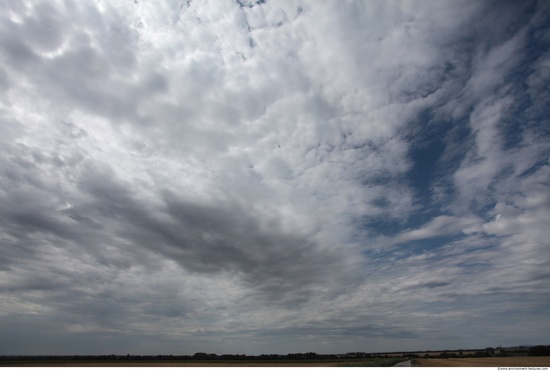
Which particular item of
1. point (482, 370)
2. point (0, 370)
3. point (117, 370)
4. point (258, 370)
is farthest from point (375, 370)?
point (0, 370)

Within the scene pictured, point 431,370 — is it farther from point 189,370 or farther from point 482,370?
point 189,370

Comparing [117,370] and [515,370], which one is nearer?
[117,370]

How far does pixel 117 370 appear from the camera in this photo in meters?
29.8

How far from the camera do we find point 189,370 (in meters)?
32.0

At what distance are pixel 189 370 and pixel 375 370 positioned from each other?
22907 mm

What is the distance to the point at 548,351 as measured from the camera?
16925 cm

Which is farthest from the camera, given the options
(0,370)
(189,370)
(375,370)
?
(375,370)

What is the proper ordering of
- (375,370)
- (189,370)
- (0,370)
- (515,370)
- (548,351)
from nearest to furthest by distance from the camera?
(0,370) < (189,370) < (515,370) < (375,370) < (548,351)

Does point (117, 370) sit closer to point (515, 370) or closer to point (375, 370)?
point (375, 370)

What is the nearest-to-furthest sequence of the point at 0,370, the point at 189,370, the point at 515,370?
1. the point at 0,370
2. the point at 189,370
3. the point at 515,370

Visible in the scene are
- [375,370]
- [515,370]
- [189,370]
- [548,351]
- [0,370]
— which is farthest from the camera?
[548,351]

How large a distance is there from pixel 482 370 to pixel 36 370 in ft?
139

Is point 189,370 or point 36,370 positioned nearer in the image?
point 36,370

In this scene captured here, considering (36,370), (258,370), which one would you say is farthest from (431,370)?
(36,370)
